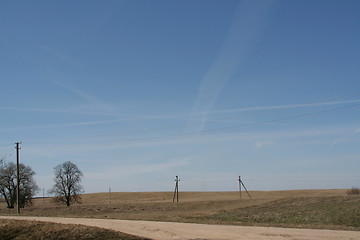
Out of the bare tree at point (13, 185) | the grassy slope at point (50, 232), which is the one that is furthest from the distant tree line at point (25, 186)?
the grassy slope at point (50, 232)

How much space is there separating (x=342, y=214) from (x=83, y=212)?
3558cm

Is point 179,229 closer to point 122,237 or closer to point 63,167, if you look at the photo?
point 122,237

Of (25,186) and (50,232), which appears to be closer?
(50,232)

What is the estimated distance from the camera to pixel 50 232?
24.1 meters

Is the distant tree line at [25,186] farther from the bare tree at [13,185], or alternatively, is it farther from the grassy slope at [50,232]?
the grassy slope at [50,232]

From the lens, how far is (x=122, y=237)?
20141 millimetres

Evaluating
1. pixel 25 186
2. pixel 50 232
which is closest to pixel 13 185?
pixel 25 186

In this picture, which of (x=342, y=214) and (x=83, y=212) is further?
(x=83, y=212)

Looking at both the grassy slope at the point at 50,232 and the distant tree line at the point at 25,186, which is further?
the distant tree line at the point at 25,186

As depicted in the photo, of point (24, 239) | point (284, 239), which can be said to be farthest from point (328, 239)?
point (24, 239)

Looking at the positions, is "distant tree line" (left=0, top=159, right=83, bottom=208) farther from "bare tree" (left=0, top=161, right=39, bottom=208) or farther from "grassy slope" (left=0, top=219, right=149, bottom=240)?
"grassy slope" (left=0, top=219, right=149, bottom=240)

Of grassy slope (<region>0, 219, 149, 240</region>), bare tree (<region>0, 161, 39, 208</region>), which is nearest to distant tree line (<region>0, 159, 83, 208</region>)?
bare tree (<region>0, 161, 39, 208</region>)

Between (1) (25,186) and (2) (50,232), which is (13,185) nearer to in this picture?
(1) (25,186)

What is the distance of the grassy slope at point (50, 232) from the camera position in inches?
833
